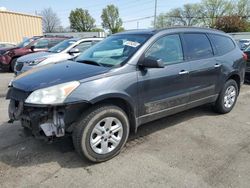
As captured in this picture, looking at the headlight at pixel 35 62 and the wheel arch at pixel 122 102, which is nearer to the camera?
the wheel arch at pixel 122 102

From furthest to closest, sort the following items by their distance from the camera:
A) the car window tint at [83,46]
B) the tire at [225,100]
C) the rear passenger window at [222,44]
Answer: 1. the car window tint at [83,46]
2. the tire at [225,100]
3. the rear passenger window at [222,44]

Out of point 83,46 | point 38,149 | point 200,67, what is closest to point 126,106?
point 38,149

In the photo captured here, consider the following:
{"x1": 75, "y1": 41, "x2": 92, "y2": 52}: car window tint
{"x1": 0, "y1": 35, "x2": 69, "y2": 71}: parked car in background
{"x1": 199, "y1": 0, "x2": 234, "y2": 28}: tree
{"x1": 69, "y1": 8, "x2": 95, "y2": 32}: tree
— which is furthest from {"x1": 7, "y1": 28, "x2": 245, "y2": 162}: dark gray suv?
{"x1": 69, "y1": 8, "x2": 95, "y2": 32}: tree

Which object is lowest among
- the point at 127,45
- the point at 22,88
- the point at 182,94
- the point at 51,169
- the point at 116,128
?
the point at 51,169

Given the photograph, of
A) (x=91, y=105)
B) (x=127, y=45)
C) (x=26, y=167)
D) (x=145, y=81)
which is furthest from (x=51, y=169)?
(x=127, y=45)

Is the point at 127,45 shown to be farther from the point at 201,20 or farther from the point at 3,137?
the point at 201,20

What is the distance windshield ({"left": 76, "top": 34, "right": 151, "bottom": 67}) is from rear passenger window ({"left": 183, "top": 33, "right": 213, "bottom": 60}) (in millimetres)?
840

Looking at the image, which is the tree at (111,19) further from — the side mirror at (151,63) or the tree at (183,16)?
the side mirror at (151,63)

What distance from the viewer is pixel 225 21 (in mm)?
44594

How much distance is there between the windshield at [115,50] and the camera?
3541 mm

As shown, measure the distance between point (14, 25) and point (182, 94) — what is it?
70.4 feet

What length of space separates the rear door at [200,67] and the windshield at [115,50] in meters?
0.92

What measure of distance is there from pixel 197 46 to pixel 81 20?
223 feet

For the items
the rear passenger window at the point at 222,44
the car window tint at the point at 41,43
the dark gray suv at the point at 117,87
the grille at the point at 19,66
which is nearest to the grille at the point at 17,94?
the dark gray suv at the point at 117,87
